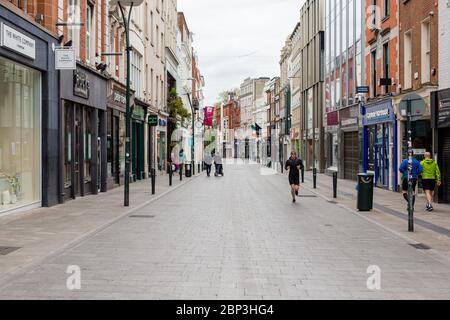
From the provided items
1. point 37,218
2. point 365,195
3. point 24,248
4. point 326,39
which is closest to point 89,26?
point 37,218

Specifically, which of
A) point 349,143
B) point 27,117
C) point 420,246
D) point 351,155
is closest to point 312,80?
point 349,143

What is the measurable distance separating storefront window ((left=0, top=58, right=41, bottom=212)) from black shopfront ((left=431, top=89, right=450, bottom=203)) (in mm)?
12753

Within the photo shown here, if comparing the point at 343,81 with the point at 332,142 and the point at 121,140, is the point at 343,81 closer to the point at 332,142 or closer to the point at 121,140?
the point at 332,142

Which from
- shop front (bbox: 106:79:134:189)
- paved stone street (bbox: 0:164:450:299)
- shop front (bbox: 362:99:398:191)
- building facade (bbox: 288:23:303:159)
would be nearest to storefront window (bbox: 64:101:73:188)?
paved stone street (bbox: 0:164:450:299)

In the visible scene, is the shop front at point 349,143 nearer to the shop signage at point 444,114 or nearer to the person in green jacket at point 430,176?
the shop signage at point 444,114

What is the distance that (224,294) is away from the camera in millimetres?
6961

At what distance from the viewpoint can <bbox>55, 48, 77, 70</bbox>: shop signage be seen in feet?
57.9

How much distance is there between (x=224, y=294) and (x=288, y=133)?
7088cm

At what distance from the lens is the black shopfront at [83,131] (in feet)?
65.5

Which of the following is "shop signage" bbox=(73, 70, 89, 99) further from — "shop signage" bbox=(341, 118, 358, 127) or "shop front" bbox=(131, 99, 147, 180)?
"shop signage" bbox=(341, 118, 358, 127)

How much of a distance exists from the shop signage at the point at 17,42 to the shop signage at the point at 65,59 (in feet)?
4.29

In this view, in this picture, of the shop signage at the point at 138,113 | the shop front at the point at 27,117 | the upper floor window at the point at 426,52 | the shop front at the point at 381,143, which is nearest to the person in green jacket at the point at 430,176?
the upper floor window at the point at 426,52

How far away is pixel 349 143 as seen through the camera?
36969 mm
